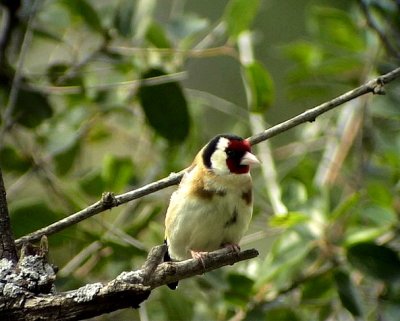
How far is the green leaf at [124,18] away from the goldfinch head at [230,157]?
406mm

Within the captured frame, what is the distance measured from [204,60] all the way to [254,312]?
248cm

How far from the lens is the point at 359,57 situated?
2.82 meters

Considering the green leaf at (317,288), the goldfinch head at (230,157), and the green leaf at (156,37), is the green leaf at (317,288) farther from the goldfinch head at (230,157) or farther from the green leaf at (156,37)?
the green leaf at (156,37)

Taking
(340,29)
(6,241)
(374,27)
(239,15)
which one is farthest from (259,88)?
(6,241)

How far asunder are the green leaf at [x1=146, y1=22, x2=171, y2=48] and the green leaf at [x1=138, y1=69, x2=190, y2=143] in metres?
0.12

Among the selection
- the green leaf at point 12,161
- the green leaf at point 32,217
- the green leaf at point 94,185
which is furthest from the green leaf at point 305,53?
the green leaf at point 32,217

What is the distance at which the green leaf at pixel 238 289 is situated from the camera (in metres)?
2.39

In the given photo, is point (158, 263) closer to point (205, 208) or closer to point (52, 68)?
point (205, 208)

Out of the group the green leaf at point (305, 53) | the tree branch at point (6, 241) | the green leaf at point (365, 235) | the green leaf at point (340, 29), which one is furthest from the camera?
the green leaf at point (305, 53)

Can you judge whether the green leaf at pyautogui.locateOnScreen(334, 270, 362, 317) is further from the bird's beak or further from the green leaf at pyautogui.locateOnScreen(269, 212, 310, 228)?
the bird's beak

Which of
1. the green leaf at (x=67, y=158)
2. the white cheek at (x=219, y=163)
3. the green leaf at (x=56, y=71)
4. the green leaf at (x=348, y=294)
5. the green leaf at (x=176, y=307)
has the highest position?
the green leaf at (x=56, y=71)

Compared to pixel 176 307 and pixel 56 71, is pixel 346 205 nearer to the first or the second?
pixel 176 307

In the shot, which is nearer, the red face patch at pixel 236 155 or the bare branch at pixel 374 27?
the red face patch at pixel 236 155

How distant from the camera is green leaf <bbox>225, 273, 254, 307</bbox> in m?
2.39
